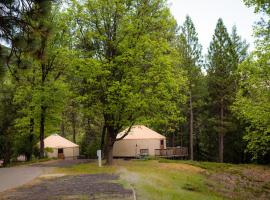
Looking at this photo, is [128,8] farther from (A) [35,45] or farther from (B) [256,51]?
(A) [35,45]

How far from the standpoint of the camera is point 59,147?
4494 centimetres

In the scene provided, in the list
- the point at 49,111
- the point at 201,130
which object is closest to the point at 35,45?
the point at 49,111

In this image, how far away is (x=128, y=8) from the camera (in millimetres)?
25766

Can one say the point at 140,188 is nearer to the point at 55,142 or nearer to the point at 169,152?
the point at 169,152

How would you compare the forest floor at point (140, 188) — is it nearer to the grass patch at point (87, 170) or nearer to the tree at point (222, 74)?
the grass patch at point (87, 170)

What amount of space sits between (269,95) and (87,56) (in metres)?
12.3

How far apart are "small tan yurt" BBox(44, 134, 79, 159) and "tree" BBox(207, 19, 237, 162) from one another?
17947mm

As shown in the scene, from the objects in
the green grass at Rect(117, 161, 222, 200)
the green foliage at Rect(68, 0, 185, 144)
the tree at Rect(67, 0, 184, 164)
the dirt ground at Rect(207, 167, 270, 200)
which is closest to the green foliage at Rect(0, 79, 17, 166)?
the tree at Rect(67, 0, 184, 164)

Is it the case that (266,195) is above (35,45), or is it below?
below

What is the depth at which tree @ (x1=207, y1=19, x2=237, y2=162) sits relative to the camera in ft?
138

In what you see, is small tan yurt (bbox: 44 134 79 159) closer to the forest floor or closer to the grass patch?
the grass patch

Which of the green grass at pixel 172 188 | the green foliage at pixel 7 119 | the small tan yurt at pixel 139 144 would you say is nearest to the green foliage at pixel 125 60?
the green grass at pixel 172 188

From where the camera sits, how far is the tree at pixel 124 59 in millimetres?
24656

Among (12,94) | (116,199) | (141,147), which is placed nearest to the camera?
(116,199)
